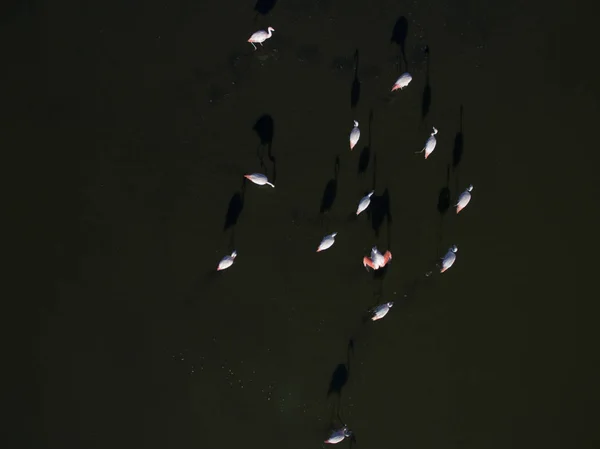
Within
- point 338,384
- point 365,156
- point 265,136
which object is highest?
point 265,136

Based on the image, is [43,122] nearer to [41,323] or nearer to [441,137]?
[41,323]

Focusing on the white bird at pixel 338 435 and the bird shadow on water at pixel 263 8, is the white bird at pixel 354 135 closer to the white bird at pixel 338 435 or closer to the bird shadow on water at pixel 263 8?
the bird shadow on water at pixel 263 8

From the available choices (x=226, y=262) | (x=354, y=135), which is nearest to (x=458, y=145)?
(x=354, y=135)

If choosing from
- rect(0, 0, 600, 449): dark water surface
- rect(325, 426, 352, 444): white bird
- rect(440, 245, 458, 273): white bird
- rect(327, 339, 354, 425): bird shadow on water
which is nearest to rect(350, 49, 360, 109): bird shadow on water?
rect(0, 0, 600, 449): dark water surface

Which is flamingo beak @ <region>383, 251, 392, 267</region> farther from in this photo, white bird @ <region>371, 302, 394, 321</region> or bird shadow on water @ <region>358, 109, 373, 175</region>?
bird shadow on water @ <region>358, 109, 373, 175</region>

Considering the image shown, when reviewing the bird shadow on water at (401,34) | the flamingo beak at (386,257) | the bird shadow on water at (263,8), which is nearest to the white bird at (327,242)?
the flamingo beak at (386,257)

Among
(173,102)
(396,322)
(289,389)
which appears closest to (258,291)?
(289,389)

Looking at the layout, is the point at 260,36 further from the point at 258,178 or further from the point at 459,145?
the point at 459,145
